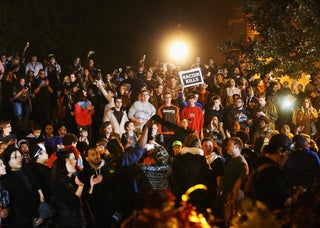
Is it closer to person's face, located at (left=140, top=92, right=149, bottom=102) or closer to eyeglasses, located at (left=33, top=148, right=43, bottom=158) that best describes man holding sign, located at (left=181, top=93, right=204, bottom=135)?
person's face, located at (left=140, top=92, right=149, bottom=102)

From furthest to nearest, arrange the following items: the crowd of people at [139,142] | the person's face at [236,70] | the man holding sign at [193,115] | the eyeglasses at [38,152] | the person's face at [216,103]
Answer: the person's face at [236,70], the person's face at [216,103], the man holding sign at [193,115], the eyeglasses at [38,152], the crowd of people at [139,142]

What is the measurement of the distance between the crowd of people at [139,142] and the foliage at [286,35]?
99 centimetres

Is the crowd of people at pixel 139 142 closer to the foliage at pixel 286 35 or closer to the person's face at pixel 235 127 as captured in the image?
the person's face at pixel 235 127

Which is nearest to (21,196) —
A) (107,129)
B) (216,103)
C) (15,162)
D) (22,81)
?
(15,162)

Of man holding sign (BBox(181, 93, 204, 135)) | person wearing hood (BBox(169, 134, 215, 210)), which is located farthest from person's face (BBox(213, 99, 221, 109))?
person wearing hood (BBox(169, 134, 215, 210))

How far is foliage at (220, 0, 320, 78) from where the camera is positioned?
15.6 meters

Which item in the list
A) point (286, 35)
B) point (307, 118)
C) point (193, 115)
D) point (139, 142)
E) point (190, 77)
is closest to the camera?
point (139, 142)

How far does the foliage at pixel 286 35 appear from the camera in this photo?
15.6 metres

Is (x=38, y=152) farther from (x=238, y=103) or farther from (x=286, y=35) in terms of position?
(x=286, y=35)

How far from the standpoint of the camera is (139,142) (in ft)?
26.8

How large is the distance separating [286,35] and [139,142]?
964cm

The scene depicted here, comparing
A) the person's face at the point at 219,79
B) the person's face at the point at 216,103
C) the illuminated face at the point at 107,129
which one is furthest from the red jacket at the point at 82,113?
the person's face at the point at 219,79

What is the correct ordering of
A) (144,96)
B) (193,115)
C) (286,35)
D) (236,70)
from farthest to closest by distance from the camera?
1. (236,70)
2. (286,35)
3. (193,115)
4. (144,96)

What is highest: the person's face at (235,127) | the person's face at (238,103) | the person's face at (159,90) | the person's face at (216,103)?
the person's face at (159,90)
